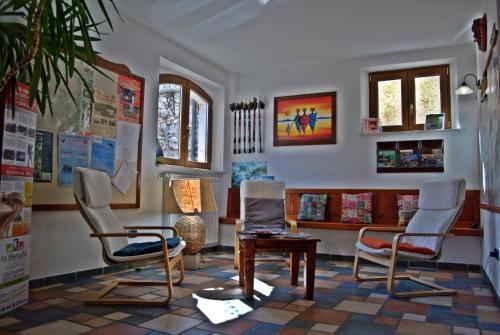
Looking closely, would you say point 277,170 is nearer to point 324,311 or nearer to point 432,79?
point 432,79

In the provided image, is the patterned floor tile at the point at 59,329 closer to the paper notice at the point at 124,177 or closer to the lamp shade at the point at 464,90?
the paper notice at the point at 124,177

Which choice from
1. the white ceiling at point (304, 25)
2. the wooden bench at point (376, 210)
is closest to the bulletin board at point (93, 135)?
the white ceiling at point (304, 25)

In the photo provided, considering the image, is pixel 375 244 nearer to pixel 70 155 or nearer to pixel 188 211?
pixel 188 211

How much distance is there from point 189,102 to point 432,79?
3.32 meters

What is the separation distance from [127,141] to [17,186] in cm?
171

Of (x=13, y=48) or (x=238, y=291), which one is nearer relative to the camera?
(x=13, y=48)

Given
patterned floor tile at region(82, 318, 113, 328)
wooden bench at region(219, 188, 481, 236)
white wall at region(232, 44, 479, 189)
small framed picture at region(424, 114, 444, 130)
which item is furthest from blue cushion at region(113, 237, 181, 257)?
small framed picture at region(424, 114, 444, 130)

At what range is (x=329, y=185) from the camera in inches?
230

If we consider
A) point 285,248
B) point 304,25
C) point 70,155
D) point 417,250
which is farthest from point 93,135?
point 417,250

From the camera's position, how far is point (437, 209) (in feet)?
13.0

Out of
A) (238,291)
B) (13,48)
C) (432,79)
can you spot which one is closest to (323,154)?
(432,79)

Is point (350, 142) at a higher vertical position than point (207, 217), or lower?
higher

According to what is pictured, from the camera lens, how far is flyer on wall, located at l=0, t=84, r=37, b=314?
2.85 m

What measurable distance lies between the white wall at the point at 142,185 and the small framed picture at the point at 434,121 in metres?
2.94
